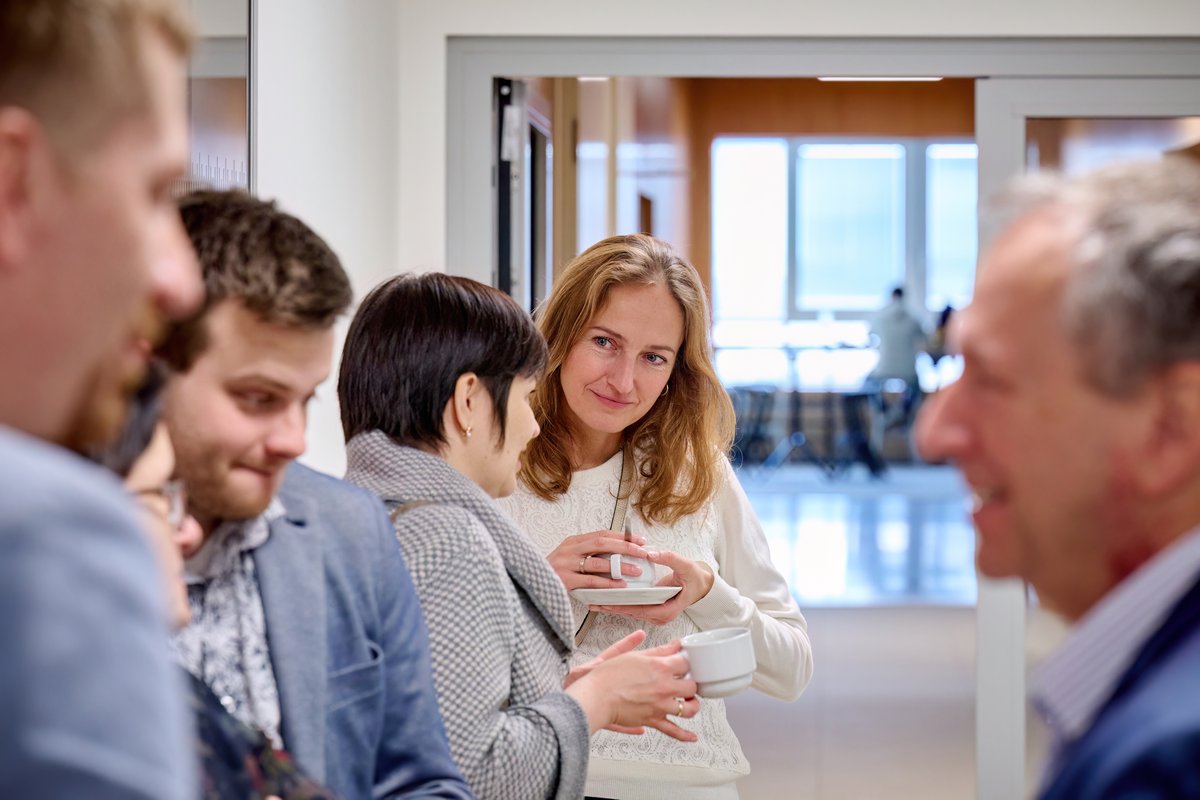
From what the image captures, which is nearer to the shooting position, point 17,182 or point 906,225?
point 17,182

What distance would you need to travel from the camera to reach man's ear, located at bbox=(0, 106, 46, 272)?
1.80ft

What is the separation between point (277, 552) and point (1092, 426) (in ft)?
2.74

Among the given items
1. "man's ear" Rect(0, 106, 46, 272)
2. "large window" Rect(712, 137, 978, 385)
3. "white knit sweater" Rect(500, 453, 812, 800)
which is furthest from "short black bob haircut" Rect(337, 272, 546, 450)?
"large window" Rect(712, 137, 978, 385)

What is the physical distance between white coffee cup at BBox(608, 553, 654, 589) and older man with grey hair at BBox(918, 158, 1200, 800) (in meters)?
1.21

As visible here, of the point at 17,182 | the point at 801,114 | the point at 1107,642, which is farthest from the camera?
the point at 801,114


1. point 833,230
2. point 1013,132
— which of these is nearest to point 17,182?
point 1013,132

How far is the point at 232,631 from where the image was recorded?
130 cm

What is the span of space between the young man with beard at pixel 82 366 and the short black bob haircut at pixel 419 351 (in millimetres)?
1050

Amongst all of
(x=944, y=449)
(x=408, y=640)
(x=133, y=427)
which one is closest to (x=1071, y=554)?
(x=944, y=449)

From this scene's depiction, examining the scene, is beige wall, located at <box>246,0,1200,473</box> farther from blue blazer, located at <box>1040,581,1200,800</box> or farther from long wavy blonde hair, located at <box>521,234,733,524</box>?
blue blazer, located at <box>1040,581,1200,800</box>

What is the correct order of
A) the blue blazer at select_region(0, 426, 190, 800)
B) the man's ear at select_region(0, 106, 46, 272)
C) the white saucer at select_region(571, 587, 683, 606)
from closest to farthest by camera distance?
the blue blazer at select_region(0, 426, 190, 800) → the man's ear at select_region(0, 106, 46, 272) → the white saucer at select_region(571, 587, 683, 606)

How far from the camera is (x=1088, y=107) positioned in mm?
3803

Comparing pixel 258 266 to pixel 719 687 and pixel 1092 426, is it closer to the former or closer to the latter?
pixel 1092 426

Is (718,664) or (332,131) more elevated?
(332,131)
